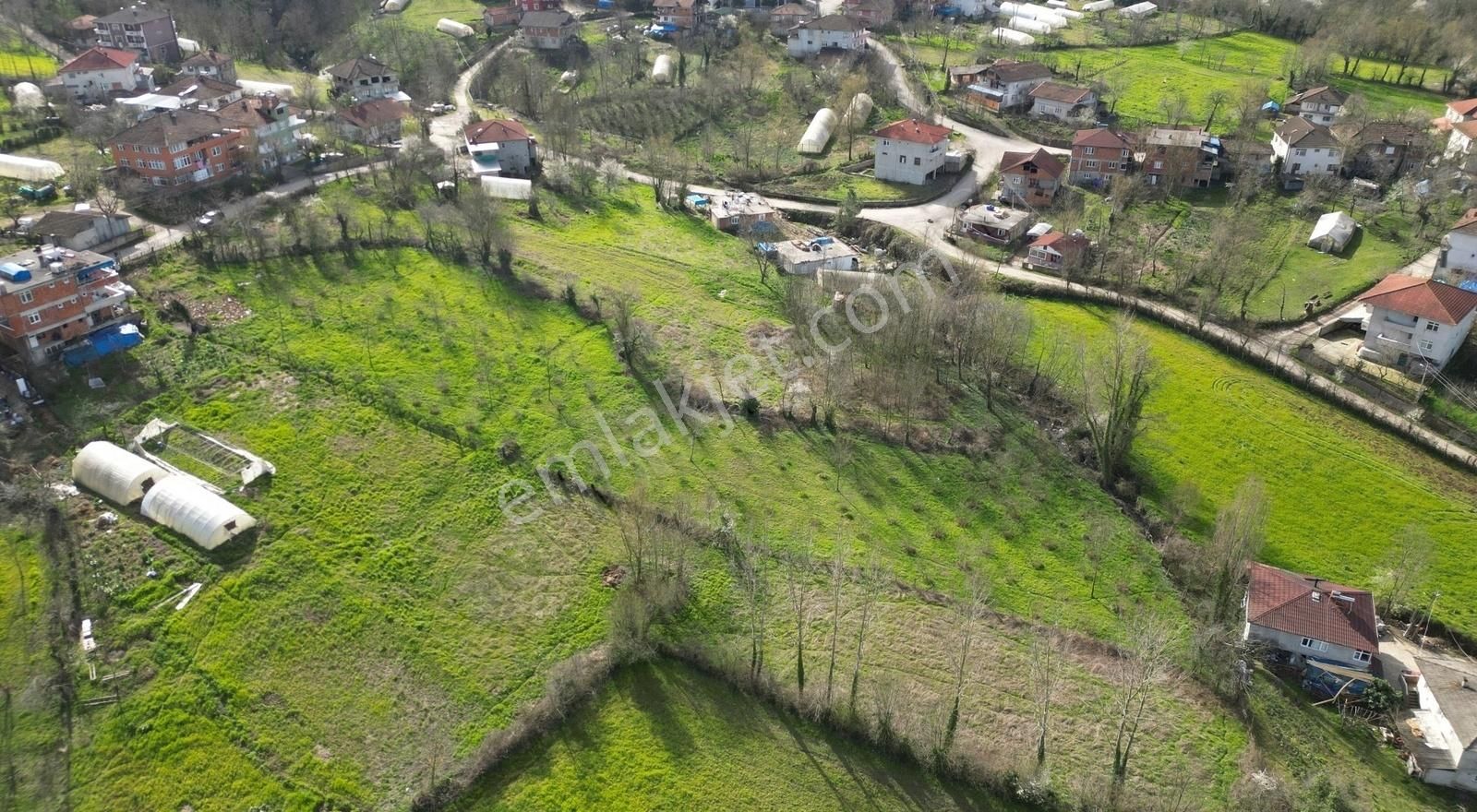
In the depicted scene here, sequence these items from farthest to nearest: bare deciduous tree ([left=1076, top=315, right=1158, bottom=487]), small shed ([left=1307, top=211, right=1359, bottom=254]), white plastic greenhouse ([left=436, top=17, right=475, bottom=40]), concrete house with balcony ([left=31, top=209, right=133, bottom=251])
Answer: white plastic greenhouse ([left=436, top=17, right=475, bottom=40]) < small shed ([left=1307, top=211, right=1359, bottom=254]) < concrete house with balcony ([left=31, top=209, right=133, bottom=251]) < bare deciduous tree ([left=1076, top=315, right=1158, bottom=487])

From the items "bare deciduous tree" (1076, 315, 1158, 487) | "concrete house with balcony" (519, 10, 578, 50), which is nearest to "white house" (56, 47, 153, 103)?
"concrete house with balcony" (519, 10, 578, 50)

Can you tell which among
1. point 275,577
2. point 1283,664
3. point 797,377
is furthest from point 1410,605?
point 275,577

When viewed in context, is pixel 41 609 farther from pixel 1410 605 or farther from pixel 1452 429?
pixel 1452 429

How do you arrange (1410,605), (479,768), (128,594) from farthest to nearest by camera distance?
(1410,605), (128,594), (479,768)

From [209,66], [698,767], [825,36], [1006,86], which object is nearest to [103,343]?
[698,767]

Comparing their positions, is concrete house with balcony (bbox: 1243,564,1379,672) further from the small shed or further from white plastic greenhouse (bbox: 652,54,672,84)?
white plastic greenhouse (bbox: 652,54,672,84)
